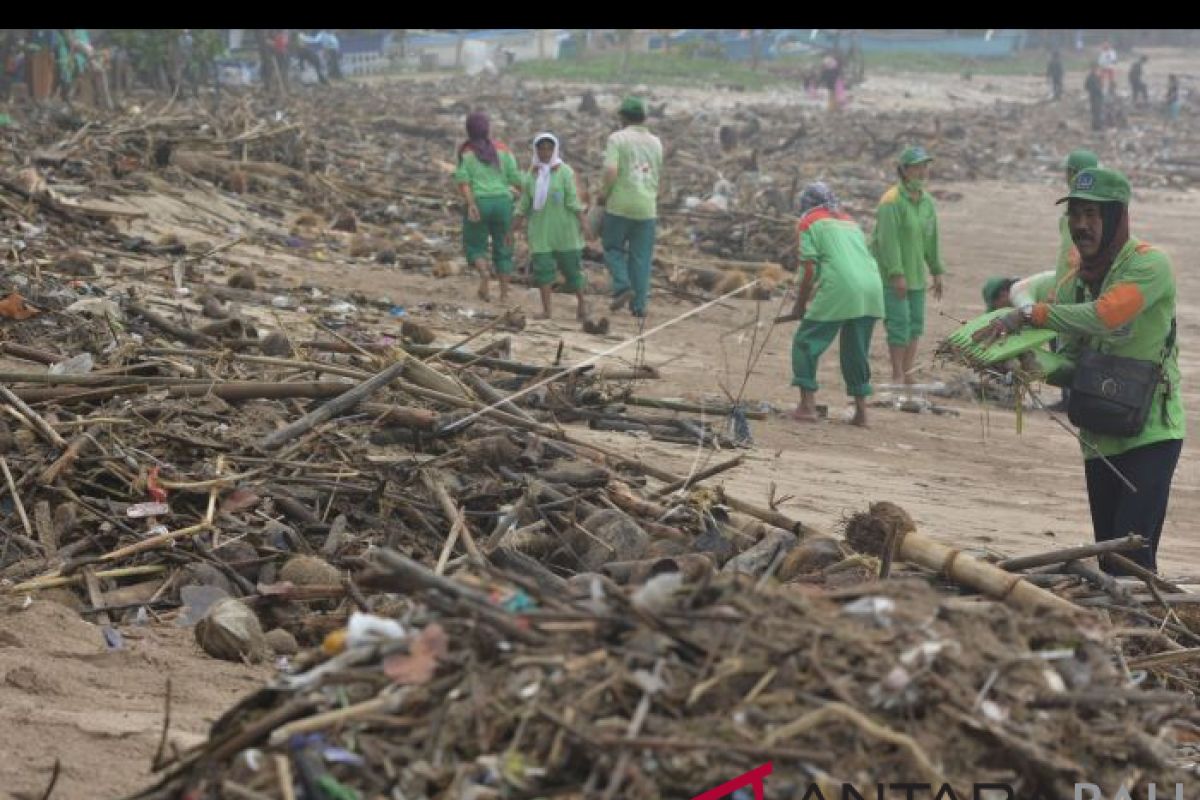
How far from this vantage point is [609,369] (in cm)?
1100

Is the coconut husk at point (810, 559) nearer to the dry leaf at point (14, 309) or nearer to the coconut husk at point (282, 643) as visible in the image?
the coconut husk at point (282, 643)

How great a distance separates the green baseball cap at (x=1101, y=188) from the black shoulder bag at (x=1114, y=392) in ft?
1.89

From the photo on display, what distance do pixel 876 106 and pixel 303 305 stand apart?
29.8 metres

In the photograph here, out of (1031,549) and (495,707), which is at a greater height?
(495,707)

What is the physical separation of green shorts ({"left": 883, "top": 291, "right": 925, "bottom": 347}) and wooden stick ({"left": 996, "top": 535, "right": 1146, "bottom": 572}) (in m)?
5.82

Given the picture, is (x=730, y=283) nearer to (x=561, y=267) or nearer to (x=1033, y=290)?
(x=561, y=267)

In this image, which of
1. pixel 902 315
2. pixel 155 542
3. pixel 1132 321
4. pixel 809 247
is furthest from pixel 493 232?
pixel 1132 321

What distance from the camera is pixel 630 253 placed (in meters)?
13.7

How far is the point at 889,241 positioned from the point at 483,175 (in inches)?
142

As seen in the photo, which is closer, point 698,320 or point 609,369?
point 609,369

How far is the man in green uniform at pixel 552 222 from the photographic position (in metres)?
13.1

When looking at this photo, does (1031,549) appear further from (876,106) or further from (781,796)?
(876,106)

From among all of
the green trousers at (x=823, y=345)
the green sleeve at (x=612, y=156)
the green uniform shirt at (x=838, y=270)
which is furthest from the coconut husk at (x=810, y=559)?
the green sleeve at (x=612, y=156)
